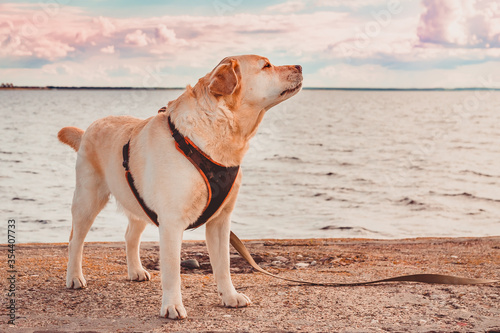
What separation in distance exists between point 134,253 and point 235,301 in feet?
4.55

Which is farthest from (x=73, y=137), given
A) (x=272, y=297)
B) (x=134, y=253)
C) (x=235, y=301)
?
(x=272, y=297)

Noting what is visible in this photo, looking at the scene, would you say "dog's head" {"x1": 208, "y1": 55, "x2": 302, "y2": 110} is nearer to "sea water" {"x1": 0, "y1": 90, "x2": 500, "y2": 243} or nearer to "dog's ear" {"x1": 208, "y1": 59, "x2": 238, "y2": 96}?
"dog's ear" {"x1": 208, "y1": 59, "x2": 238, "y2": 96}

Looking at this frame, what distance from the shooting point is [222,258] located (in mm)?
4586

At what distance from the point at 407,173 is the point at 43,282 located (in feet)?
53.4

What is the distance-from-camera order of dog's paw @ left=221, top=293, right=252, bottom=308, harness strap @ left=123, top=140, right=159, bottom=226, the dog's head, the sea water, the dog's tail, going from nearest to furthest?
1. the dog's head
2. harness strap @ left=123, top=140, right=159, bottom=226
3. dog's paw @ left=221, top=293, right=252, bottom=308
4. the dog's tail
5. the sea water

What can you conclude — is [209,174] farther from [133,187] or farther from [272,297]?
[272,297]

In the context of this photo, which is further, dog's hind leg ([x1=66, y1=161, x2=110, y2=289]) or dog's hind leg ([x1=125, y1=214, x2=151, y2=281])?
dog's hind leg ([x1=125, y1=214, x2=151, y2=281])

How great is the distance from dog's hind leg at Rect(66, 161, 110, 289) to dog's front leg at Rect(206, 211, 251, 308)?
46.1 inches

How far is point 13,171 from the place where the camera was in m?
17.2

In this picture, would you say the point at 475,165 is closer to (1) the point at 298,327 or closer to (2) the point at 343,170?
(2) the point at 343,170

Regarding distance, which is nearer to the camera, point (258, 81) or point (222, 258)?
point (258, 81)

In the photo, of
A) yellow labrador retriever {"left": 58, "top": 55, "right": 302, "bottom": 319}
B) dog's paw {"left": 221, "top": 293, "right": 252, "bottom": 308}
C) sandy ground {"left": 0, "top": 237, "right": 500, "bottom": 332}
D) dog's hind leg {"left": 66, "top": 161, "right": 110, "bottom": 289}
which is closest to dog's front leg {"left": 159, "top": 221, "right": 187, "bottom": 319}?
yellow labrador retriever {"left": 58, "top": 55, "right": 302, "bottom": 319}

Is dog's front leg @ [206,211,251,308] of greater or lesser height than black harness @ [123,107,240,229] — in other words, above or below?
below

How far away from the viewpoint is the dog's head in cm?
418
